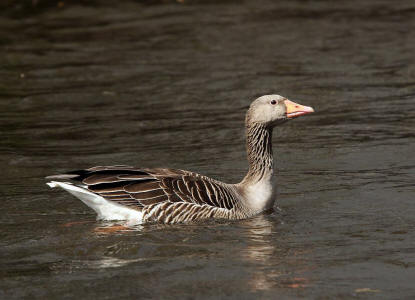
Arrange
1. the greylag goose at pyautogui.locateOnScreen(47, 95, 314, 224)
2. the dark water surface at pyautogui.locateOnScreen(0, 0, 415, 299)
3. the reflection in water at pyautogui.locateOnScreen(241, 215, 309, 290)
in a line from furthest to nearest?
the greylag goose at pyautogui.locateOnScreen(47, 95, 314, 224) → the dark water surface at pyautogui.locateOnScreen(0, 0, 415, 299) → the reflection in water at pyautogui.locateOnScreen(241, 215, 309, 290)

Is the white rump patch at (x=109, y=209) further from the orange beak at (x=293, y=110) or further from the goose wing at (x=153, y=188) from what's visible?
the orange beak at (x=293, y=110)

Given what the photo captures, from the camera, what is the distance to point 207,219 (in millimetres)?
11922

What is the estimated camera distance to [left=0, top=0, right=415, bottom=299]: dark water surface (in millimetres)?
9859

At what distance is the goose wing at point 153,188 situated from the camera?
1168cm

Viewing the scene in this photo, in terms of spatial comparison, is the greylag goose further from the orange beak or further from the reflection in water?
the orange beak

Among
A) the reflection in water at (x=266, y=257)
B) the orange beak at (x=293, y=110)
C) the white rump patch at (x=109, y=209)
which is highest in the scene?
the orange beak at (x=293, y=110)

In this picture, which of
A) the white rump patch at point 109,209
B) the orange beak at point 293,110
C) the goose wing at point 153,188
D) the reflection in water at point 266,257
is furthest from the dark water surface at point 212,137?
the orange beak at point 293,110

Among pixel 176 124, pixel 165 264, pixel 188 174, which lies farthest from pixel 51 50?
pixel 165 264

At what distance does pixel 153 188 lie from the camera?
39.0 ft

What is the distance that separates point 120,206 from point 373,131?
595cm

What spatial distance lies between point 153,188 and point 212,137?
4483 millimetres

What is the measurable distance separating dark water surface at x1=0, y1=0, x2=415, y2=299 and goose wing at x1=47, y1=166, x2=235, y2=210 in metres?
0.37

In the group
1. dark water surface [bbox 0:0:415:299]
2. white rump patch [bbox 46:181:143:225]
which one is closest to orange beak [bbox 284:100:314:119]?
dark water surface [bbox 0:0:415:299]

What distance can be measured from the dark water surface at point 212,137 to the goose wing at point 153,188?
37 centimetres
